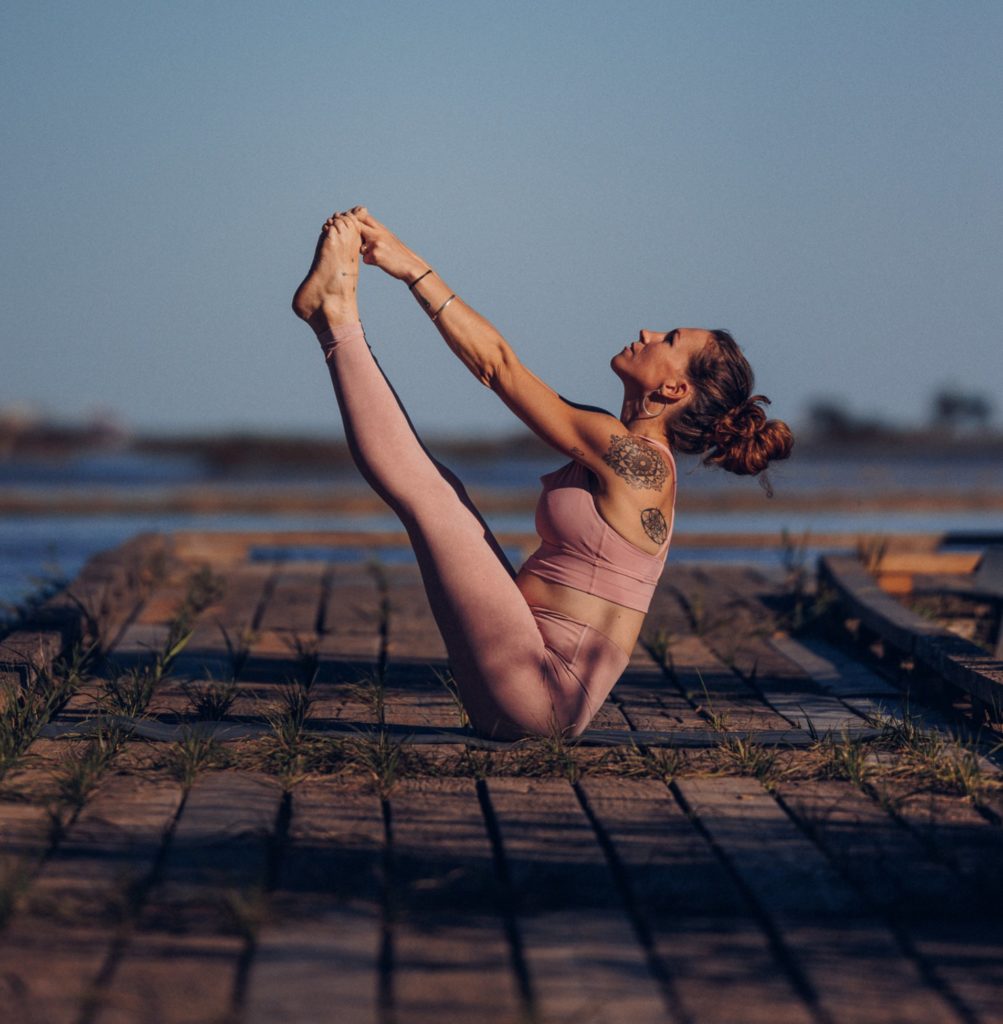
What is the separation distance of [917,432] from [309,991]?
168 ft

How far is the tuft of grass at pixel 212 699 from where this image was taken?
14.7ft

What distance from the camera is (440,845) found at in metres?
3.13

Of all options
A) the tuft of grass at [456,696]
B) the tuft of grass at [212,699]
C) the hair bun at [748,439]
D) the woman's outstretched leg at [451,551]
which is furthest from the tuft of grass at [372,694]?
the hair bun at [748,439]

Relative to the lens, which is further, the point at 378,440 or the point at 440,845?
the point at 378,440

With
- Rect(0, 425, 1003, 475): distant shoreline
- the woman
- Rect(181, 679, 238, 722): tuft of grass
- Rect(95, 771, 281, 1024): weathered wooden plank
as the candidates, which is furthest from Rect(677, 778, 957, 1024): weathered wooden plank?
Rect(0, 425, 1003, 475): distant shoreline

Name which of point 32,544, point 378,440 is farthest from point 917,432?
point 378,440

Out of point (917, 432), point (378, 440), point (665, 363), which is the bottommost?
point (917, 432)

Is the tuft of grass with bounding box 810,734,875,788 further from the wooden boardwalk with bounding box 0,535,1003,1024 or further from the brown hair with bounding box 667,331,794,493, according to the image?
the brown hair with bounding box 667,331,794,493

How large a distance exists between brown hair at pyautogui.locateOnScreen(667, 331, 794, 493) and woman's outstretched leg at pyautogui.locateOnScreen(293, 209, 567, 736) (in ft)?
2.37

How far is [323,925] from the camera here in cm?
263

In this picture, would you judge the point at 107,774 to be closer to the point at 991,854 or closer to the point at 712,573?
the point at 991,854

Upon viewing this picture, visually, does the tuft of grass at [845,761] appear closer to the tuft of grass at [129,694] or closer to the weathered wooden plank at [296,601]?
the tuft of grass at [129,694]

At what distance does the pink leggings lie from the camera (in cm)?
402

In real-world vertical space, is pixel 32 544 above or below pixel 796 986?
below
